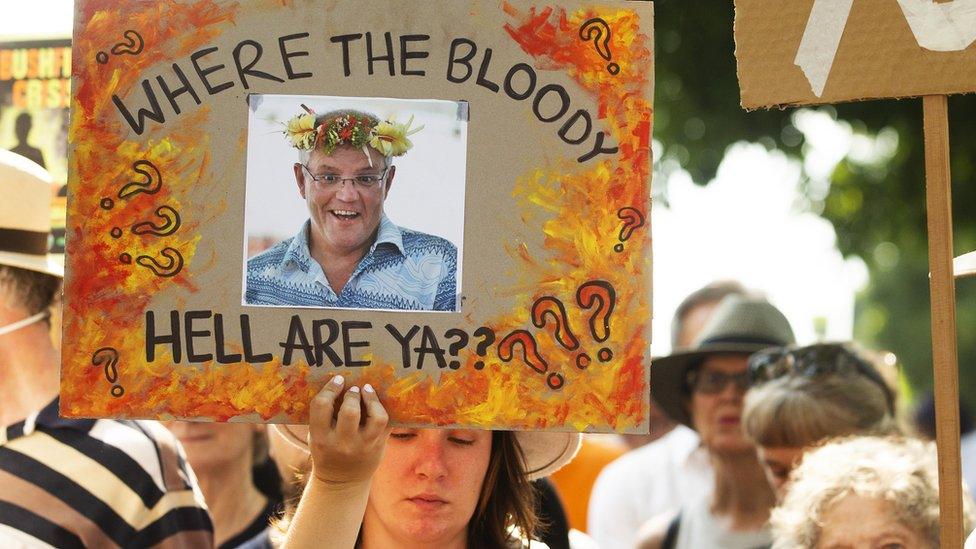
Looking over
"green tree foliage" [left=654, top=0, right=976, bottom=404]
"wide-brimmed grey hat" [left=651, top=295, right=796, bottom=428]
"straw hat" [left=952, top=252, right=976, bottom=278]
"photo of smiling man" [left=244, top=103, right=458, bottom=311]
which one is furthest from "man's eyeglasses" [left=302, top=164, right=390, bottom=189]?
"green tree foliage" [left=654, top=0, right=976, bottom=404]

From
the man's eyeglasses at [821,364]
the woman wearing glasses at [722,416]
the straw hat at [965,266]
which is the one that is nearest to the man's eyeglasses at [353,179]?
the straw hat at [965,266]

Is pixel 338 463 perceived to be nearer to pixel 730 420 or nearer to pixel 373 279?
pixel 373 279

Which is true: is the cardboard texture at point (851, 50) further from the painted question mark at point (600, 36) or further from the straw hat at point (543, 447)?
the straw hat at point (543, 447)

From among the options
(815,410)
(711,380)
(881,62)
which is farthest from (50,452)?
(711,380)

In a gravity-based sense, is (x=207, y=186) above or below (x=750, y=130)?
below

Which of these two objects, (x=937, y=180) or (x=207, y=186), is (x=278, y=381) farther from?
(x=937, y=180)

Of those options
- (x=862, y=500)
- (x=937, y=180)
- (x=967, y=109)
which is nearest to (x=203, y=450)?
(x=862, y=500)

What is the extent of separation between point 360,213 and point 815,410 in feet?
6.73

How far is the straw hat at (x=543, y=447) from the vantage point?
8.77 ft

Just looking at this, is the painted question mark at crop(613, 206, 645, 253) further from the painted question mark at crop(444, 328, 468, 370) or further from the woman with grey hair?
the woman with grey hair

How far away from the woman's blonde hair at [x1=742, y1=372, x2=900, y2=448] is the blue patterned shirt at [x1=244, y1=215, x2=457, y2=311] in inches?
75.0

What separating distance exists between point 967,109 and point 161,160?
17.3 ft

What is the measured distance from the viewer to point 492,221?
6.85 feet

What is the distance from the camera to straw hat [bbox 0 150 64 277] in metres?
2.97
